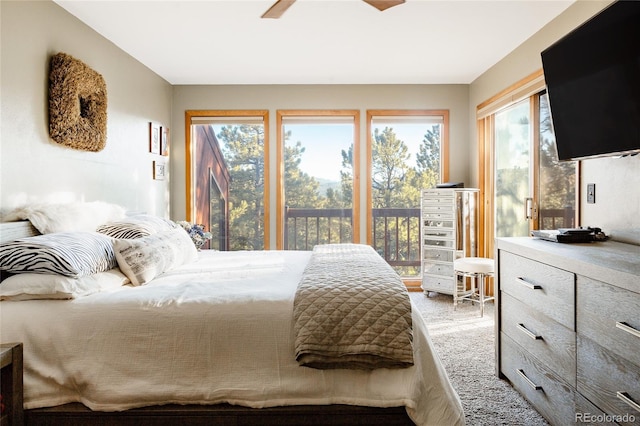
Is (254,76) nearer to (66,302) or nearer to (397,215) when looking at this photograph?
(397,215)

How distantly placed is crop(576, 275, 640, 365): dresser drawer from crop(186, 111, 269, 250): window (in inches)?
140

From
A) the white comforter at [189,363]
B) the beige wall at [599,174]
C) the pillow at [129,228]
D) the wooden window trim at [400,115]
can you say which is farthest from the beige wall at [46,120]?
the beige wall at [599,174]

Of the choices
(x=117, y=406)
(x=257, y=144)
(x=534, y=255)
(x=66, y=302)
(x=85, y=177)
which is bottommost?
(x=117, y=406)

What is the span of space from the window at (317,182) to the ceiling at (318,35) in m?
0.67

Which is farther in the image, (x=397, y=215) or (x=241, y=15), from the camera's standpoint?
(x=397, y=215)

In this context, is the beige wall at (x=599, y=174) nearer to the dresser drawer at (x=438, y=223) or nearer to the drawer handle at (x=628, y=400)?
the drawer handle at (x=628, y=400)

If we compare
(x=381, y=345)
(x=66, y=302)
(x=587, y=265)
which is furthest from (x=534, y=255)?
(x=66, y=302)

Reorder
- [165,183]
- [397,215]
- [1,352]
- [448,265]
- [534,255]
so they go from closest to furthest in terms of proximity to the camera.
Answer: [1,352] → [534,255] → [448,265] → [165,183] → [397,215]

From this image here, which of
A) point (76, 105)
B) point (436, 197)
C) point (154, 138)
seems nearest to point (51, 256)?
point (76, 105)

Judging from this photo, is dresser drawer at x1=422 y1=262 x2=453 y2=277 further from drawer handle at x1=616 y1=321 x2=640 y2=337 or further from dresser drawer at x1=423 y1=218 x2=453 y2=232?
drawer handle at x1=616 y1=321 x2=640 y2=337

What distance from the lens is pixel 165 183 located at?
4.52 metres

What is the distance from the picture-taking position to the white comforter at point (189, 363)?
5.13 ft

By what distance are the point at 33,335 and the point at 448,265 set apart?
3.59 metres

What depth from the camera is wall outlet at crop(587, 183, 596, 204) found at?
2.47 m
